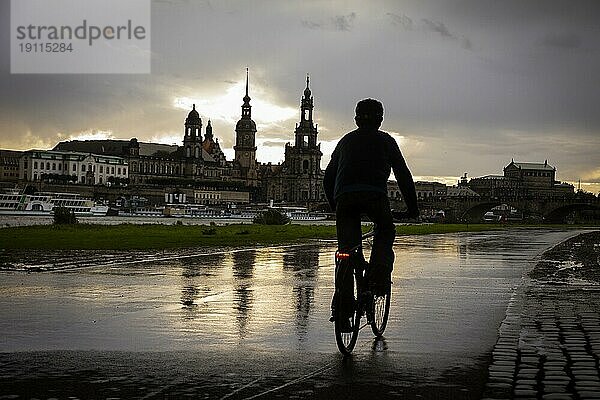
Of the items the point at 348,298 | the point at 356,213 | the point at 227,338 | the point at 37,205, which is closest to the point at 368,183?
the point at 356,213

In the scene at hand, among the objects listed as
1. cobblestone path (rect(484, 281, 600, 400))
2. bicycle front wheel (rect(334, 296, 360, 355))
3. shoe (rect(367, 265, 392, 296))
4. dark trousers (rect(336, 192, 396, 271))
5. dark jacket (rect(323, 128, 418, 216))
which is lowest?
cobblestone path (rect(484, 281, 600, 400))

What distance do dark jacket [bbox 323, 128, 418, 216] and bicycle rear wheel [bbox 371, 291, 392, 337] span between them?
3.17 ft

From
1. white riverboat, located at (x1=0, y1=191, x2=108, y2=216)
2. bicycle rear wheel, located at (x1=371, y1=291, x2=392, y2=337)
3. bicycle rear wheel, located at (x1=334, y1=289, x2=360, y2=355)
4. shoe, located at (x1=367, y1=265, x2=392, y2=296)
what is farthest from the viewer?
white riverboat, located at (x1=0, y1=191, x2=108, y2=216)

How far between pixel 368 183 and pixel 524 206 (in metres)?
141

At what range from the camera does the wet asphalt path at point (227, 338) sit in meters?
5.89

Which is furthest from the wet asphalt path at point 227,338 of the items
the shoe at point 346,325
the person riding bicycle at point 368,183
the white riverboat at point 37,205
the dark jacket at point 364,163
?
the white riverboat at point 37,205

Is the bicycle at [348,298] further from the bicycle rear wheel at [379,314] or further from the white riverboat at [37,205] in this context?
the white riverboat at [37,205]

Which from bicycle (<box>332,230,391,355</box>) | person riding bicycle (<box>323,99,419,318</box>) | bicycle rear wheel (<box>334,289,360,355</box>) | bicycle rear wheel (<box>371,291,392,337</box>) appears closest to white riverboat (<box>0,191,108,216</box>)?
bicycle rear wheel (<box>371,291,392,337</box>)

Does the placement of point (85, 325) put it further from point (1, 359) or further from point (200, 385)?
point (200, 385)

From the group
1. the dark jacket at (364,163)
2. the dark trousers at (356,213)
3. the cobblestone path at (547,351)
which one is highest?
the dark jacket at (364,163)

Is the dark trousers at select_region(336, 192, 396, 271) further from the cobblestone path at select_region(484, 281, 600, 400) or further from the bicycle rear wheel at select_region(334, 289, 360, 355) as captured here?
the cobblestone path at select_region(484, 281, 600, 400)

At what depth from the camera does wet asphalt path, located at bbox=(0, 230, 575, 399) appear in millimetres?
5895

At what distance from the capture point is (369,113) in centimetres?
795

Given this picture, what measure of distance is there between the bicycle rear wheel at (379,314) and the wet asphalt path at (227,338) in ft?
0.44
